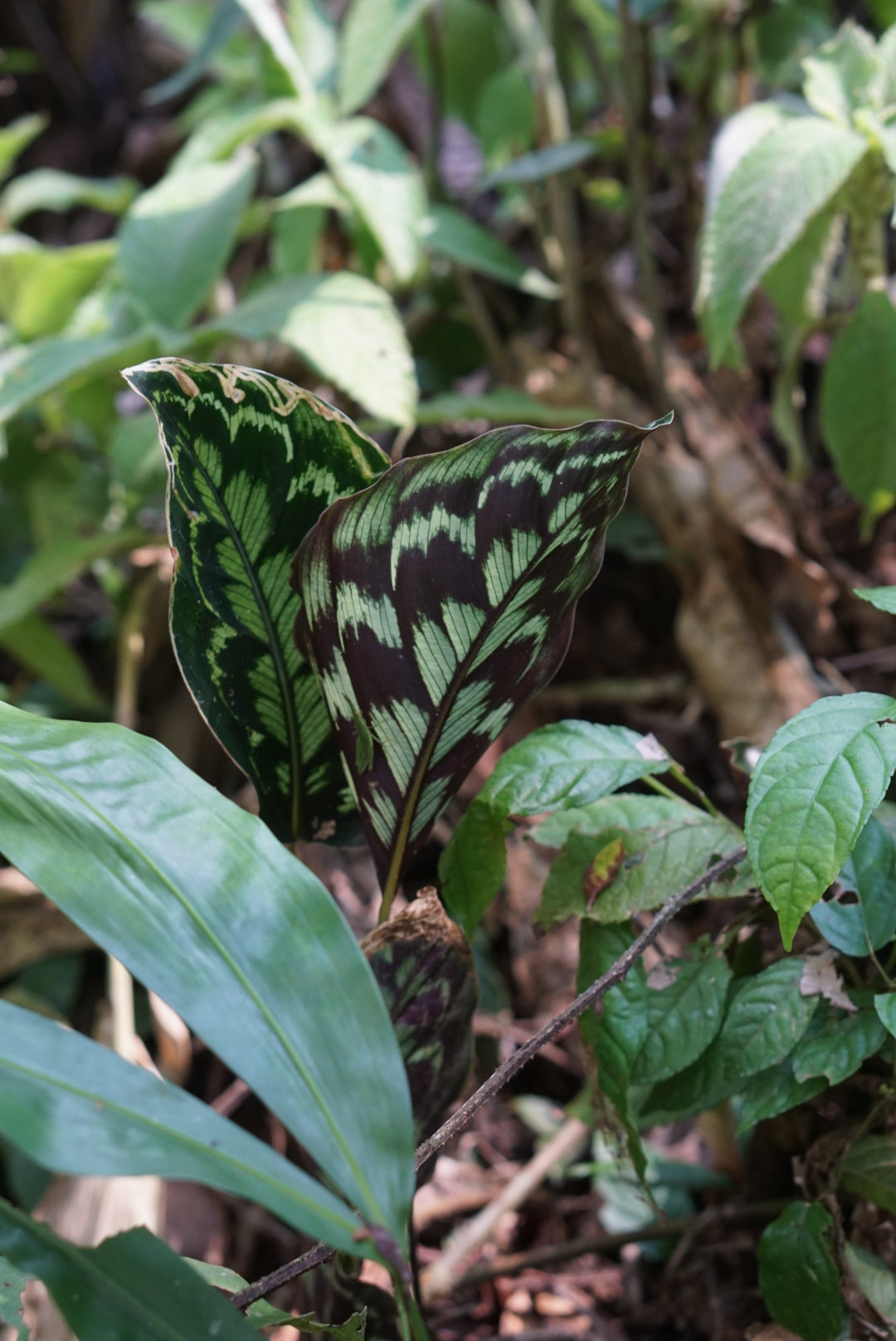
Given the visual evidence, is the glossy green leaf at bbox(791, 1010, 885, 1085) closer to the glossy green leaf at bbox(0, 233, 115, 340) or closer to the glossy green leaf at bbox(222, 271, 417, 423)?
the glossy green leaf at bbox(222, 271, 417, 423)

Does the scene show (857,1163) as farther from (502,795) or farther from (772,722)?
(772,722)

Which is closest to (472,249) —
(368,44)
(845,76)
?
(368,44)

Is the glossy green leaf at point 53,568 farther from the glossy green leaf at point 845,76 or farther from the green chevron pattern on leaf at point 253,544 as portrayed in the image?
the glossy green leaf at point 845,76

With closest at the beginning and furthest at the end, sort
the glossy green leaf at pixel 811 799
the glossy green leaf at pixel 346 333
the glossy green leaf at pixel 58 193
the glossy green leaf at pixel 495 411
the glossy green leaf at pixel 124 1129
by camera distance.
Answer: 1. the glossy green leaf at pixel 124 1129
2. the glossy green leaf at pixel 811 799
3. the glossy green leaf at pixel 346 333
4. the glossy green leaf at pixel 495 411
5. the glossy green leaf at pixel 58 193

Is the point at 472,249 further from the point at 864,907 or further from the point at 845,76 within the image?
the point at 864,907

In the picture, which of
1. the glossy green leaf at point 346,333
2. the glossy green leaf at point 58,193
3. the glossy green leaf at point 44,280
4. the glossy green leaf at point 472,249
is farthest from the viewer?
the glossy green leaf at point 58,193

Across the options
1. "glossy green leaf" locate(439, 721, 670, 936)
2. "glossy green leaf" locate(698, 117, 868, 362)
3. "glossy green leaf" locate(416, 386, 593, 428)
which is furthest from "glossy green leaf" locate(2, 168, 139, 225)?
"glossy green leaf" locate(439, 721, 670, 936)

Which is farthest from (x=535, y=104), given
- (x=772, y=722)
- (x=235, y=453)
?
(x=235, y=453)

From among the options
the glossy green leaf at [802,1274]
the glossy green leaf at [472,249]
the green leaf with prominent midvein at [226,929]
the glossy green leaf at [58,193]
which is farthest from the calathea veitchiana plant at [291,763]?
the glossy green leaf at [58,193]
